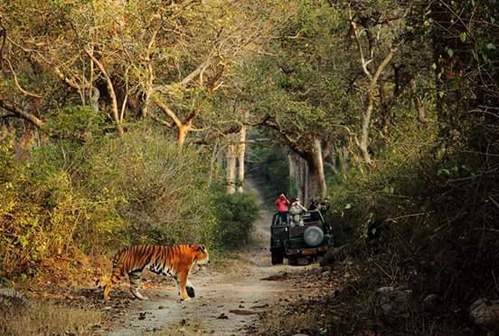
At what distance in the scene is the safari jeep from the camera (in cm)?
2022

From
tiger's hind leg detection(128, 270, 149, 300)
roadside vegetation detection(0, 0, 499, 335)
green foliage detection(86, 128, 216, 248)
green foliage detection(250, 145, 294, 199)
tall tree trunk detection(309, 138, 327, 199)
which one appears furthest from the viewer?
green foliage detection(250, 145, 294, 199)

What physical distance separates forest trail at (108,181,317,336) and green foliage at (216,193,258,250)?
7.16 m

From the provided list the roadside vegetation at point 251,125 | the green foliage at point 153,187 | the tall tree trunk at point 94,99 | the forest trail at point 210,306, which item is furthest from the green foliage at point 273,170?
the forest trail at point 210,306

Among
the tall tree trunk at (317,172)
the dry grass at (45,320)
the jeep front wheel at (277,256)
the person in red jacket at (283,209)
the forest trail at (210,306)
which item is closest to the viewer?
the dry grass at (45,320)

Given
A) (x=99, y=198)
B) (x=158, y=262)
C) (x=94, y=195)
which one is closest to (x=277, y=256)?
(x=94, y=195)

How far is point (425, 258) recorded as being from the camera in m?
7.87

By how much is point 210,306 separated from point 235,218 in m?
17.0

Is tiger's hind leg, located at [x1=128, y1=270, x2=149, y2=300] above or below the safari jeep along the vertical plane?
below

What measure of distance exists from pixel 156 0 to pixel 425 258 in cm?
1445

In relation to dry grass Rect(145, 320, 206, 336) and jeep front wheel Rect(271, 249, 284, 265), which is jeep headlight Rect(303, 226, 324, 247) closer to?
jeep front wheel Rect(271, 249, 284, 265)

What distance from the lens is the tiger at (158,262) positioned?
513 inches

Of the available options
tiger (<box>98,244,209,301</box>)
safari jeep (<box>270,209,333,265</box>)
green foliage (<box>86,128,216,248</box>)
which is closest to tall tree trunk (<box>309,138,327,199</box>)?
safari jeep (<box>270,209,333,265</box>)

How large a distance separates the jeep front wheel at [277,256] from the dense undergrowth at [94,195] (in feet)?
6.79

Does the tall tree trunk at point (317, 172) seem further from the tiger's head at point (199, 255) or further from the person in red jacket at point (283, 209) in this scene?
the tiger's head at point (199, 255)
